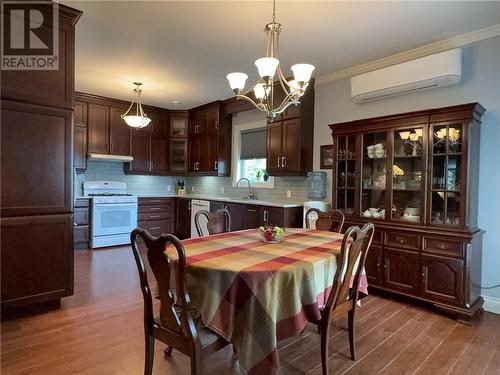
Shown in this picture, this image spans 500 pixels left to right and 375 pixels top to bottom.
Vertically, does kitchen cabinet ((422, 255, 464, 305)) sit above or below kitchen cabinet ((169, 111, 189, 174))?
below

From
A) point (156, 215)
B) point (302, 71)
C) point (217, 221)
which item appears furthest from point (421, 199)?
point (156, 215)

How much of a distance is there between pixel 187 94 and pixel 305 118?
217 cm

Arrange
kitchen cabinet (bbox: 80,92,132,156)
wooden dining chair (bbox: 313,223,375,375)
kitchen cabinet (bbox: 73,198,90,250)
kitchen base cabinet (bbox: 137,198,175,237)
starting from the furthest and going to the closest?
kitchen base cabinet (bbox: 137,198,175,237), kitchen cabinet (bbox: 80,92,132,156), kitchen cabinet (bbox: 73,198,90,250), wooden dining chair (bbox: 313,223,375,375)

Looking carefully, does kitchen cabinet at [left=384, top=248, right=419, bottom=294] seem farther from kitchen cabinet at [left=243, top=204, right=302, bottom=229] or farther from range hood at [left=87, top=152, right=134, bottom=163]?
range hood at [left=87, top=152, right=134, bottom=163]

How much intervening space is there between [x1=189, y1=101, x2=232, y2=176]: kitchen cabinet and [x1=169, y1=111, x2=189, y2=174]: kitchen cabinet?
22 cm

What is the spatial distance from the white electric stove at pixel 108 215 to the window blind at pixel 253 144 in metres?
2.28

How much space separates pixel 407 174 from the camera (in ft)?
11.0

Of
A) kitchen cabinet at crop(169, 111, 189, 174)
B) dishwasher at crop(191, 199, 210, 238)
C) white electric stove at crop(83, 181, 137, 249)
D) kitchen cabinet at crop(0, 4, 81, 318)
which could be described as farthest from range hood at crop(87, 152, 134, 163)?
kitchen cabinet at crop(0, 4, 81, 318)

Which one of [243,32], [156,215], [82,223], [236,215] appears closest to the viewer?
[243,32]

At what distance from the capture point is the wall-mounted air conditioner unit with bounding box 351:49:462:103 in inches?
119

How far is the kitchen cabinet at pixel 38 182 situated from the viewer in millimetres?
2566

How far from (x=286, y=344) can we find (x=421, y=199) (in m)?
1.99

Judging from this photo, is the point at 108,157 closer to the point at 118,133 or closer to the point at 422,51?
the point at 118,133

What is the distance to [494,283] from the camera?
2.98m
